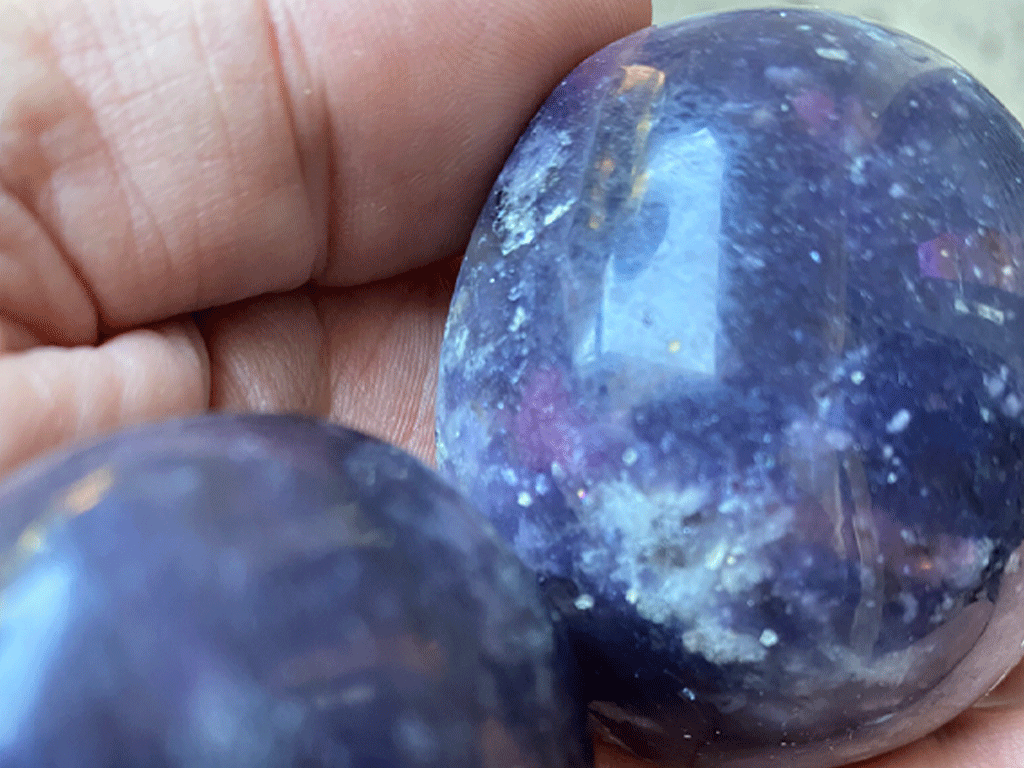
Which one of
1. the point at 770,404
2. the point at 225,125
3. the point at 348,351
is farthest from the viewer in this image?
the point at 348,351

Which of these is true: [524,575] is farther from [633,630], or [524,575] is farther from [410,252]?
[410,252]

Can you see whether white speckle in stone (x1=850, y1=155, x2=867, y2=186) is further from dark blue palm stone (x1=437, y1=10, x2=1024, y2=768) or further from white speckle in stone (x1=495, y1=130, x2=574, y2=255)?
white speckle in stone (x1=495, y1=130, x2=574, y2=255)

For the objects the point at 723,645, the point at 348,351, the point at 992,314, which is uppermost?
the point at 992,314

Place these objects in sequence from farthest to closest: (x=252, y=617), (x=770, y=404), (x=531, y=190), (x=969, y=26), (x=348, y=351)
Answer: (x=969, y=26), (x=348, y=351), (x=531, y=190), (x=770, y=404), (x=252, y=617)

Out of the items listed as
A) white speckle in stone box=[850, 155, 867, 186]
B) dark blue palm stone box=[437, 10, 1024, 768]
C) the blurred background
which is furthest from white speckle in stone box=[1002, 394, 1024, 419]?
the blurred background


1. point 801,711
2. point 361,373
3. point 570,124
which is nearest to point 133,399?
point 361,373

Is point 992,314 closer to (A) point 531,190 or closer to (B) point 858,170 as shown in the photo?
(B) point 858,170

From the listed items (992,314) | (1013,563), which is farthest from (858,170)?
(1013,563)
